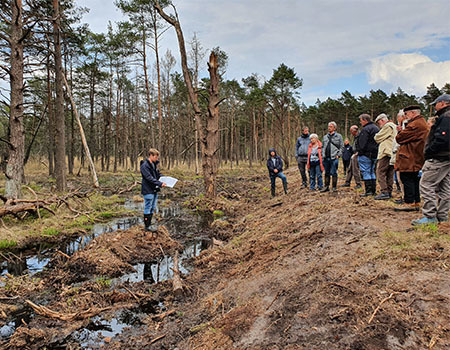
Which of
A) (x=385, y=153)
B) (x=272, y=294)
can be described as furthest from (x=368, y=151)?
(x=272, y=294)

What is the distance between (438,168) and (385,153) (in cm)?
236

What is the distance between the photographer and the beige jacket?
6653 millimetres

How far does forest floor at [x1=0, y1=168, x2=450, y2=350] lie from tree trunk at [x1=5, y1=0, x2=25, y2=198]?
4.78 metres

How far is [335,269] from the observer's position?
366 centimetres

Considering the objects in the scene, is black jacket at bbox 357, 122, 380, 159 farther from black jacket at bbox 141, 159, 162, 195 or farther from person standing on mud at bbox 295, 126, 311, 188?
black jacket at bbox 141, 159, 162, 195

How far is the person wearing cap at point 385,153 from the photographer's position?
6.69 m

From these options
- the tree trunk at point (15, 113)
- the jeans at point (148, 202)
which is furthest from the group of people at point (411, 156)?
the tree trunk at point (15, 113)

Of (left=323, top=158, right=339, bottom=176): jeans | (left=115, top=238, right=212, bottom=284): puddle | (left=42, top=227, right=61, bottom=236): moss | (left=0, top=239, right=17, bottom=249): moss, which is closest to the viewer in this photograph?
(left=115, top=238, right=212, bottom=284): puddle

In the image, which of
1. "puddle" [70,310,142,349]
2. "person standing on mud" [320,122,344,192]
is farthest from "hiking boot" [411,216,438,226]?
"puddle" [70,310,142,349]

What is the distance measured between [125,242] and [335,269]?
16.8ft

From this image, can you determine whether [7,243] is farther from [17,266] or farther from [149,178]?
[149,178]

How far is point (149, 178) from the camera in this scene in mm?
7191

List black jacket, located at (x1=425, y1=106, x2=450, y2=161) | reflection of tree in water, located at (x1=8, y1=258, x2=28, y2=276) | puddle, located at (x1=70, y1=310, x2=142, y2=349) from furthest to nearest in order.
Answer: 1. reflection of tree in water, located at (x1=8, y1=258, x2=28, y2=276)
2. black jacket, located at (x1=425, y1=106, x2=450, y2=161)
3. puddle, located at (x1=70, y1=310, x2=142, y2=349)

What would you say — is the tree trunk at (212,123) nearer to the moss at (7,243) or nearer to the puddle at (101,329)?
the moss at (7,243)
